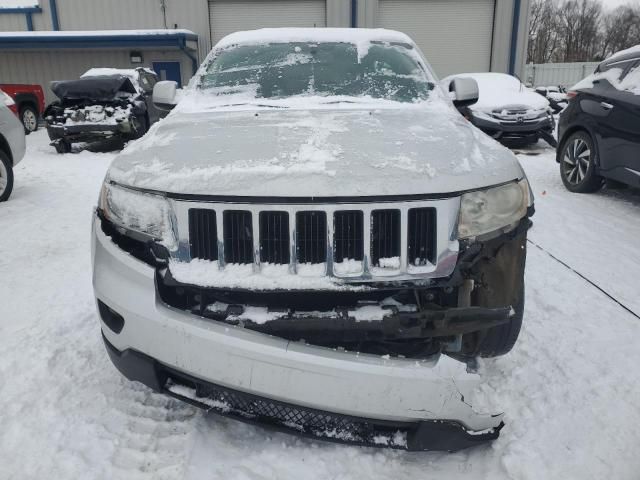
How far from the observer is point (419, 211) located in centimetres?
188

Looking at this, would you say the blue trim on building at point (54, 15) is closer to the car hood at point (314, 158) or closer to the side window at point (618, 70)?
the side window at point (618, 70)

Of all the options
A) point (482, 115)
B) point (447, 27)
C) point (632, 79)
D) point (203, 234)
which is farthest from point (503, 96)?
point (447, 27)

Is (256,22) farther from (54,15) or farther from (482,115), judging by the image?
(482,115)

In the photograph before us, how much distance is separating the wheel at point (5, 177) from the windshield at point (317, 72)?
3611 millimetres

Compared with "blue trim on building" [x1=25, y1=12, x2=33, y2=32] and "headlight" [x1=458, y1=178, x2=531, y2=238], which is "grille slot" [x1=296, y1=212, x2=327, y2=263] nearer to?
"headlight" [x1=458, y1=178, x2=531, y2=238]

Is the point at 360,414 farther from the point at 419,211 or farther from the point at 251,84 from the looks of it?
the point at 251,84

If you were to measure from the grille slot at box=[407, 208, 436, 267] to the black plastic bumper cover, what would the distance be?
0.58 metres

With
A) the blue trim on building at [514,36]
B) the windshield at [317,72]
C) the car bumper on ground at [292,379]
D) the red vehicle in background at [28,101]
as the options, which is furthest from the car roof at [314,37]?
the blue trim on building at [514,36]

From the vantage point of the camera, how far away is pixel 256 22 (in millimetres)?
19016

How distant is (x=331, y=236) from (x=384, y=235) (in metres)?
0.20

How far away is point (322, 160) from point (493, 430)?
3.94 ft

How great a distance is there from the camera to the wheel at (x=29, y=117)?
44.4ft

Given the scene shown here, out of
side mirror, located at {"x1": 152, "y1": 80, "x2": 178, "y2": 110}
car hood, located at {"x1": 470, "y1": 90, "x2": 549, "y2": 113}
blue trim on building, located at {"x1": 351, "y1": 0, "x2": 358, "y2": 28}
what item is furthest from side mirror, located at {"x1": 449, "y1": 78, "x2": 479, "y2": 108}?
blue trim on building, located at {"x1": 351, "y1": 0, "x2": 358, "y2": 28}

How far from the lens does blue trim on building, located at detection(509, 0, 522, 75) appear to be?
18980 millimetres
